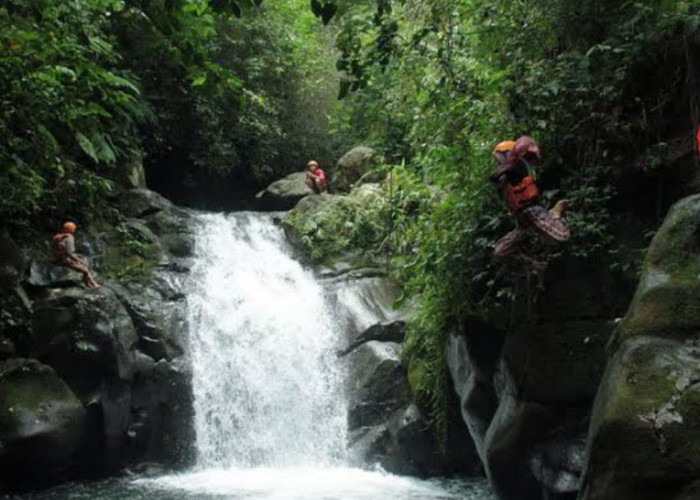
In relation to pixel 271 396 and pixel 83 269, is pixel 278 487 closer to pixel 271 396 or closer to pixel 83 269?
pixel 271 396

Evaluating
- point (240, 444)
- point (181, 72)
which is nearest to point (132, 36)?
point (181, 72)

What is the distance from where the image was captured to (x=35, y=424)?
1018 centimetres

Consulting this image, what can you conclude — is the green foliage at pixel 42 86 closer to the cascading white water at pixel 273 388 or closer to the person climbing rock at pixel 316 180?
the cascading white water at pixel 273 388

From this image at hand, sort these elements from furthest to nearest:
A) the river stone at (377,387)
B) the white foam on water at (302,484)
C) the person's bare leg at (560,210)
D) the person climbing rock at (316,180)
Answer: the person climbing rock at (316,180)
the river stone at (377,387)
the white foam on water at (302,484)
the person's bare leg at (560,210)

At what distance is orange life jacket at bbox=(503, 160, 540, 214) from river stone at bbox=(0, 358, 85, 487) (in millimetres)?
7559

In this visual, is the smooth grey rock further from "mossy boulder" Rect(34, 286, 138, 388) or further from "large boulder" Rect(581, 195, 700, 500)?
"large boulder" Rect(581, 195, 700, 500)

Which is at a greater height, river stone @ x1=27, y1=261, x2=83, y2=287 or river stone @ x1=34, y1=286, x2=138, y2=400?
river stone @ x1=27, y1=261, x2=83, y2=287

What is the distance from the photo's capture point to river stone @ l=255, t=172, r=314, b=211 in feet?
64.2

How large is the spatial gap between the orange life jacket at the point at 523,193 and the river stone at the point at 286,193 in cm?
1293

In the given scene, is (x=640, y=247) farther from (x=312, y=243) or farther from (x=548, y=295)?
(x=312, y=243)

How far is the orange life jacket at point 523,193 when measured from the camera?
640cm

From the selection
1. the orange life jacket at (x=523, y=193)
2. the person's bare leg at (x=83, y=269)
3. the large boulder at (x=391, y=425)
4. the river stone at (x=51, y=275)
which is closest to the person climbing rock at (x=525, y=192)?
the orange life jacket at (x=523, y=193)

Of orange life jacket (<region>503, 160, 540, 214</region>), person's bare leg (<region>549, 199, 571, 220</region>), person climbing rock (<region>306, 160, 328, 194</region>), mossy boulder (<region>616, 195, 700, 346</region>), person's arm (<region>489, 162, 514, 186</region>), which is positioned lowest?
mossy boulder (<region>616, 195, 700, 346</region>)

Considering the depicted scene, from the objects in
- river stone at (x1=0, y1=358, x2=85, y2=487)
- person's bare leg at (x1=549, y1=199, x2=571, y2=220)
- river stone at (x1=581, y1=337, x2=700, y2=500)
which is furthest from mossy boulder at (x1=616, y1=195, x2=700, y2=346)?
river stone at (x1=0, y1=358, x2=85, y2=487)
